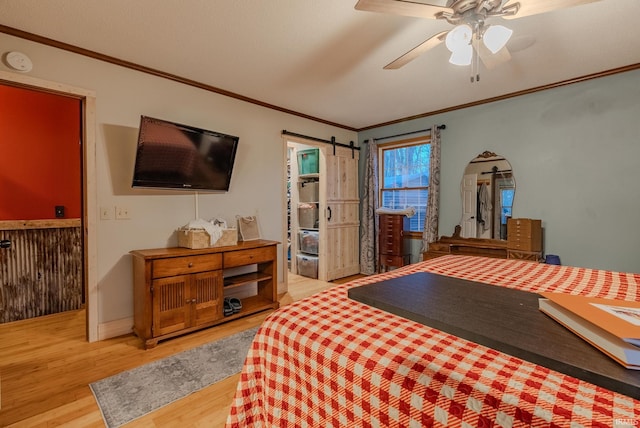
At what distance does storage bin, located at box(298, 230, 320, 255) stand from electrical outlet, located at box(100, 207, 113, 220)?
2.68 m

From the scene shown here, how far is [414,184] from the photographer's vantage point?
4.35 metres

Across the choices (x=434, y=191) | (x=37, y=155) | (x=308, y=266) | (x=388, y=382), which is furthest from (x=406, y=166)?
(x=37, y=155)

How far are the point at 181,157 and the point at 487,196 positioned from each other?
11.4 ft

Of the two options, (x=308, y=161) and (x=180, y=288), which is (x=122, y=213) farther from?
(x=308, y=161)

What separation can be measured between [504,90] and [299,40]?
7.90 feet

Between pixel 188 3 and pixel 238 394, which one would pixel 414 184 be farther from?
pixel 238 394

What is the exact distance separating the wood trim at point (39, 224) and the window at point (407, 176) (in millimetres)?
3978

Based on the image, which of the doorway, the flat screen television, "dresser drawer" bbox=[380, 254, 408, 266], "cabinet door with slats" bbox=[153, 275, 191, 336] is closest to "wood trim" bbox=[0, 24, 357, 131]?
the doorway

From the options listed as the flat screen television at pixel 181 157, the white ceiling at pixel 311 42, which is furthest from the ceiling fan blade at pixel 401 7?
the flat screen television at pixel 181 157

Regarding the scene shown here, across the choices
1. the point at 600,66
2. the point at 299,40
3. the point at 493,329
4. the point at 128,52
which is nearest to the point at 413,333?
the point at 493,329

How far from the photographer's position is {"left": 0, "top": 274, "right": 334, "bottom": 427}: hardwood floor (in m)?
1.62

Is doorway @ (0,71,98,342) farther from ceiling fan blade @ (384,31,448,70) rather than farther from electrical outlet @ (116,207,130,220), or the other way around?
ceiling fan blade @ (384,31,448,70)

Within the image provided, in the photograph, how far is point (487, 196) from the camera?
3.60 metres

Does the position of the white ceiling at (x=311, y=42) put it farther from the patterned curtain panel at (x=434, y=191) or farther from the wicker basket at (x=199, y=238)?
the wicker basket at (x=199, y=238)
